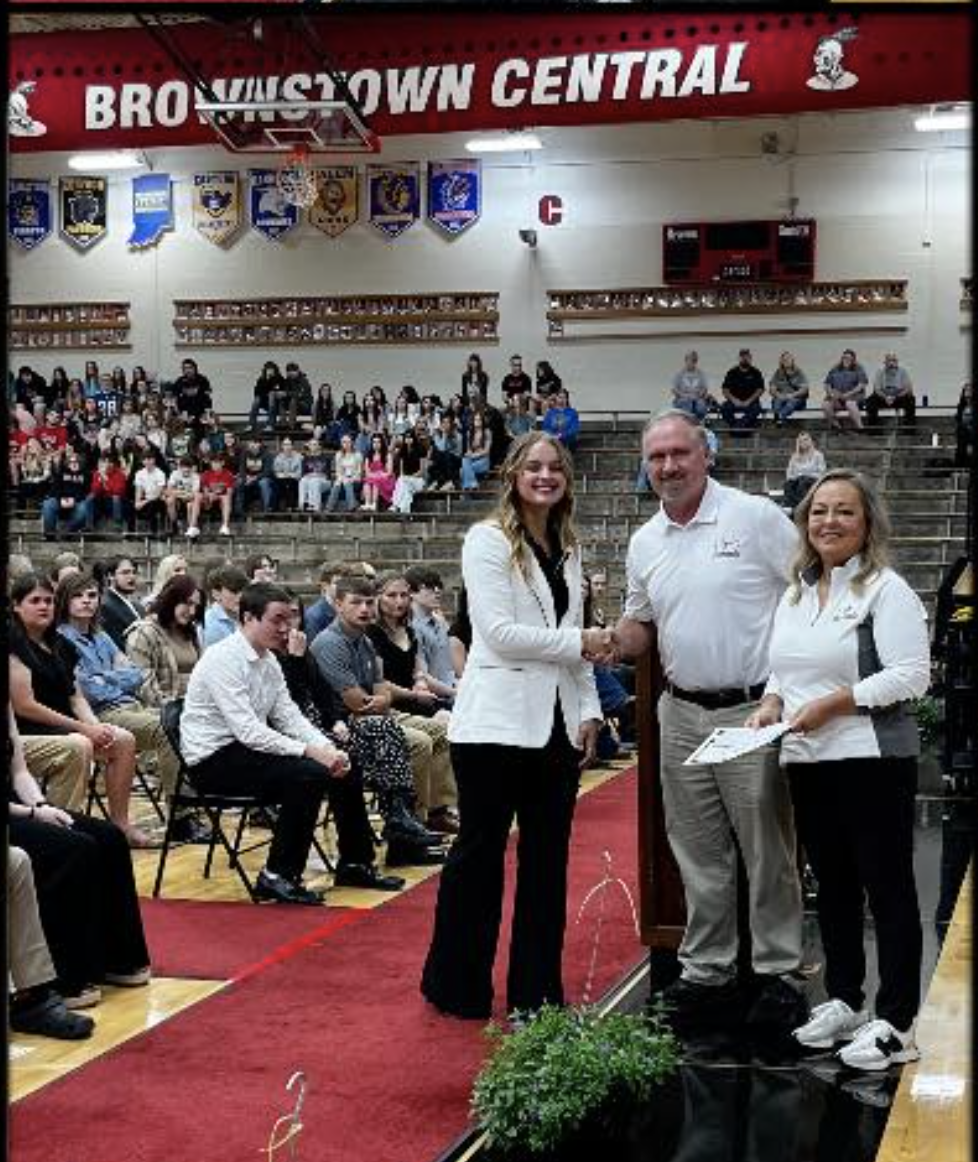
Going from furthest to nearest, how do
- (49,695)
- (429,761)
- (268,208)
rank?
(268,208) < (429,761) < (49,695)

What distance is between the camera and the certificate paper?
3.88 metres

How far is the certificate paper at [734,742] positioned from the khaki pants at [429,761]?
3.50 meters

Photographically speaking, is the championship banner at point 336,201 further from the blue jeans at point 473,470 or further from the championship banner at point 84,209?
the blue jeans at point 473,470

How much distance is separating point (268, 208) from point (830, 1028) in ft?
68.0

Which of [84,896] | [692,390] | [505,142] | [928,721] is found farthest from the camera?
[505,142]

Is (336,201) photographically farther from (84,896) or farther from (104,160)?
(84,896)

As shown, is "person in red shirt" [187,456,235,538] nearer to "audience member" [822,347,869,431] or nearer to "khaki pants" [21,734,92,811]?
"audience member" [822,347,869,431]

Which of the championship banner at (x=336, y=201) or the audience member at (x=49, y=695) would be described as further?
the championship banner at (x=336, y=201)

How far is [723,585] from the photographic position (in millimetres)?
4289

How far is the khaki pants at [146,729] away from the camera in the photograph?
7.26 m

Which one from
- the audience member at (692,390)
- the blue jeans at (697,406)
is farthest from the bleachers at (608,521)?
the audience member at (692,390)

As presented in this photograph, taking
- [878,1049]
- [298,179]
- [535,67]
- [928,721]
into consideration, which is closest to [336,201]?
[298,179]

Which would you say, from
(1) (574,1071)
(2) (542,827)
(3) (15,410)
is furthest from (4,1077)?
(3) (15,410)

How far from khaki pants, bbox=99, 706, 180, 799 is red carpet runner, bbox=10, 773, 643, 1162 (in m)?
1.67
